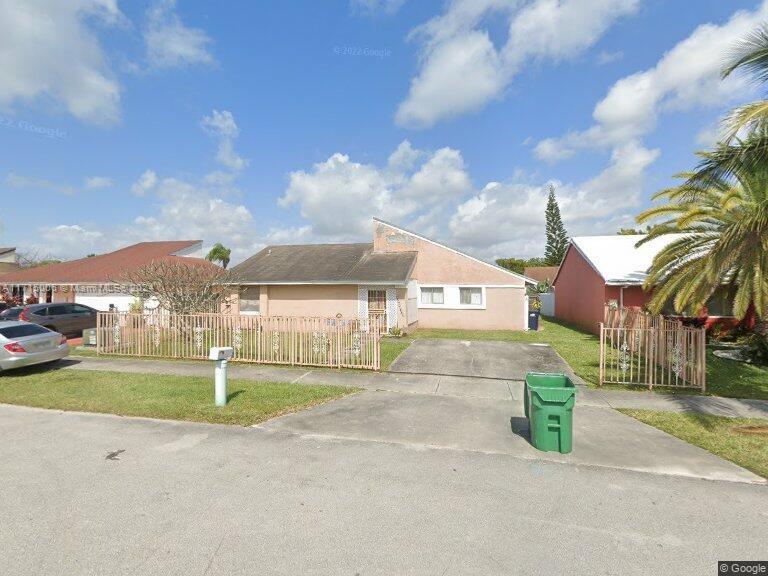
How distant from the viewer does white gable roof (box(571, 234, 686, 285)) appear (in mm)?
16728

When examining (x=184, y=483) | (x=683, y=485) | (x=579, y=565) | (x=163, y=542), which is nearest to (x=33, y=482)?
(x=184, y=483)

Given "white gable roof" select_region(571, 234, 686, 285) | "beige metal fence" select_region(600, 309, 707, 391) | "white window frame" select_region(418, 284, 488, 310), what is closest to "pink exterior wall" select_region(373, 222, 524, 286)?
"white window frame" select_region(418, 284, 488, 310)

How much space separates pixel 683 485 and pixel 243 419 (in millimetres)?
6117

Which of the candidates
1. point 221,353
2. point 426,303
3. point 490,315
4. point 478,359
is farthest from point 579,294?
point 221,353

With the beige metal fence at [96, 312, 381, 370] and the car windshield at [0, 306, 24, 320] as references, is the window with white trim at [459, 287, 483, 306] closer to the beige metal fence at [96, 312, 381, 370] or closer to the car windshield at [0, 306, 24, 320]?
the beige metal fence at [96, 312, 381, 370]

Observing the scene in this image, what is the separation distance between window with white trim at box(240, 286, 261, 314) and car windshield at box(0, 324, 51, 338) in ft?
34.4

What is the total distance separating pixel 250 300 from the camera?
67.2 ft

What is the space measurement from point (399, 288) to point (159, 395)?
467 inches

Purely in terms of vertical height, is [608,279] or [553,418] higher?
[608,279]

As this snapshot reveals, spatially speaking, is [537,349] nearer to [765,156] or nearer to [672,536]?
[765,156]

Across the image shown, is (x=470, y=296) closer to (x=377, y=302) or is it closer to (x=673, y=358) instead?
(x=377, y=302)

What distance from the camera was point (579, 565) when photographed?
307 centimetres

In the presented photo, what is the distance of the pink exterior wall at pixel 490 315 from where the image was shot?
1908 centimetres

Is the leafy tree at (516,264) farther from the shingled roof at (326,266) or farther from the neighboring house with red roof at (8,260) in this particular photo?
the neighboring house with red roof at (8,260)
